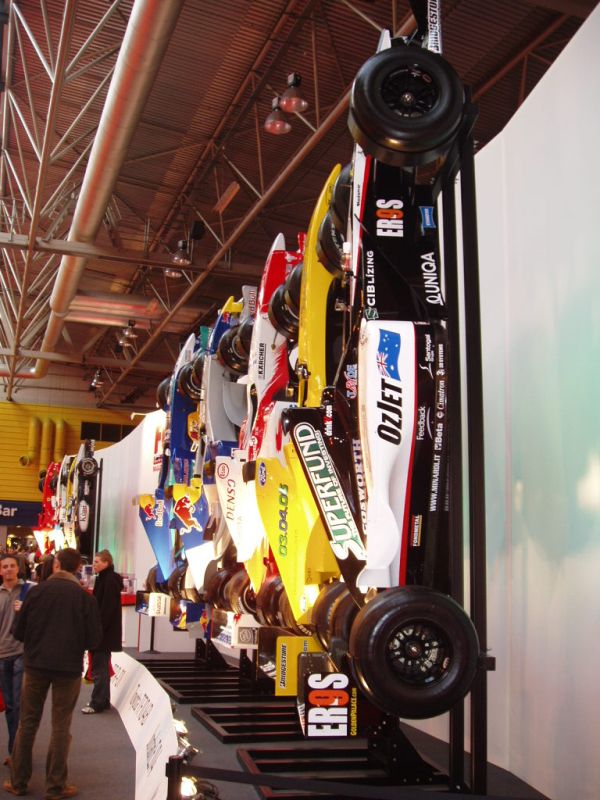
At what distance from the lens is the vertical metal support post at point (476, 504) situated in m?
3.15

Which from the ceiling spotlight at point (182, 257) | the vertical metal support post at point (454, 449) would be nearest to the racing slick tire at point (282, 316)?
the vertical metal support post at point (454, 449)

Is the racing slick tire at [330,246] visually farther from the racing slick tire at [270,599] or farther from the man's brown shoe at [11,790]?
the man's brown shoe at [11,790]

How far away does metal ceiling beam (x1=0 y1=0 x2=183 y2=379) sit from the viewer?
6.35 m

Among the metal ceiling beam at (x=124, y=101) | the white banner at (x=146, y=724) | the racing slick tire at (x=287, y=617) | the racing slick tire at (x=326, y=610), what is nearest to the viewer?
the white banner at (x=146, y=724)

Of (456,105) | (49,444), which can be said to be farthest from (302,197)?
(49,444)

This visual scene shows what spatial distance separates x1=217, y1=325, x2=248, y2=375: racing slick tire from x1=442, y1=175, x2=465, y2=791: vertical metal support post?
314 cm

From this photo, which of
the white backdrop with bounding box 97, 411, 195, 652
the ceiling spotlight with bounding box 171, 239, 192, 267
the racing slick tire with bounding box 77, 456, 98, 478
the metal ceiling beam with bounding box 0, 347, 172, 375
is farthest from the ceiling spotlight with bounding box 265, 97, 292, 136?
the metal ceiling beam with bounding box 0, 347, 172, 375

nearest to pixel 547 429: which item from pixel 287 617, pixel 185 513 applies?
pixel 287 617

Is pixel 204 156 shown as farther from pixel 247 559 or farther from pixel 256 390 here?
pixel 247 559

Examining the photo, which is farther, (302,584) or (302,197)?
(302,197)

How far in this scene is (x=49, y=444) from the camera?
2533 cm

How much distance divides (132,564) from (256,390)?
8129 millimetres

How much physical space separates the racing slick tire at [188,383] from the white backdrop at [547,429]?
3.04m

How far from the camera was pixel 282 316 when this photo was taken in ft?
16.5
